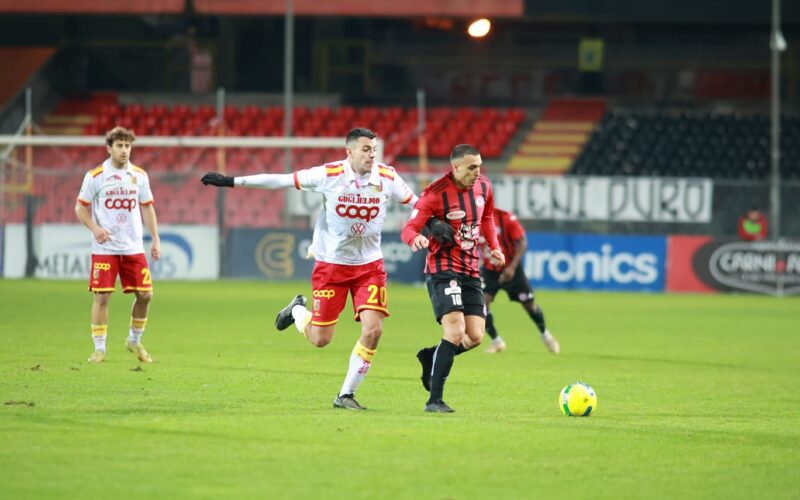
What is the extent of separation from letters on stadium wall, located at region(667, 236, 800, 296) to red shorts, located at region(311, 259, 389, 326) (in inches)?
848

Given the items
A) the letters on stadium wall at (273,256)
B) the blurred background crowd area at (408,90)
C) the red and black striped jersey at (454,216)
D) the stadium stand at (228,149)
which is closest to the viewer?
the red and black striped jersey at (454,216)

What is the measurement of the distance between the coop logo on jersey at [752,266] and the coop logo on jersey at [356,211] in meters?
21.7

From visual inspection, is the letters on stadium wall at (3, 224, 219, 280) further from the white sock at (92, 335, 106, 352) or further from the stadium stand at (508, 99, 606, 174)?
the white sock at (92, 335, 106, 352)

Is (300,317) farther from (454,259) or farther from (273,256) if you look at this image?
(273,256)

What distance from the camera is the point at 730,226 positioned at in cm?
3184

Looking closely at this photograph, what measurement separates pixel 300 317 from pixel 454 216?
187 centimetres

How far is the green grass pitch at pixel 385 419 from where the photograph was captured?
761 cm

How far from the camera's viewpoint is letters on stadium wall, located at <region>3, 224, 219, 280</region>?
104 ft

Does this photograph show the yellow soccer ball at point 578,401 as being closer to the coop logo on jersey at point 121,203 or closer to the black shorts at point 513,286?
the coop logo on jersey at point 121,203

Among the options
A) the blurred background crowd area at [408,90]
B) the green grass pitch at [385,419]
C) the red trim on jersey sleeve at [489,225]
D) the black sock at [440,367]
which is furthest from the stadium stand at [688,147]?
the black sock at [440,367]

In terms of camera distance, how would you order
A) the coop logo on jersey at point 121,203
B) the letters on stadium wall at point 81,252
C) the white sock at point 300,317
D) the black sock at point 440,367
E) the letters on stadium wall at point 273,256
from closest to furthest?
the black sock at point 440,367 → the white sock at point 300,317 → the coop logo on jersey at point 121,203 → the letters on stadium wall at point 81,252 → the letters on stadium wall at point 273,256

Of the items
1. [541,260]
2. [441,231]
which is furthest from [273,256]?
[441,231]

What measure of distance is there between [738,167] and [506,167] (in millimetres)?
6529

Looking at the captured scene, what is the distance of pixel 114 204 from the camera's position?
46.8 feet
